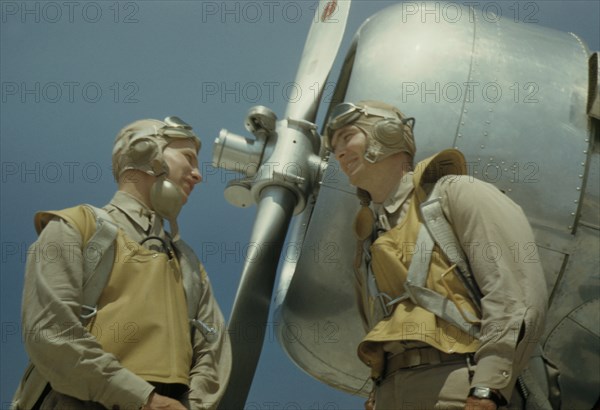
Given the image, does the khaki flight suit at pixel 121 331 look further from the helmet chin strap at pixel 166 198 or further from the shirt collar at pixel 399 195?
the shirt collar at pixel 399 195

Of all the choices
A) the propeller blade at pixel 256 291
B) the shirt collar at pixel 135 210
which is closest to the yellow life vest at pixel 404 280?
the shirt collar at pixel 135 210

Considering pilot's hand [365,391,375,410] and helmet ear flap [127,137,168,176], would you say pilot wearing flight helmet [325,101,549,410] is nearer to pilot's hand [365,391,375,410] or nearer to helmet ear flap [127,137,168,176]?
pilot's hand [365,391,375,410]

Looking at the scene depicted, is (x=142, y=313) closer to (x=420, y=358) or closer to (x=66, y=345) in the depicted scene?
(x=66, y=345)

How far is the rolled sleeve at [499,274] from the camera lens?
4623mm

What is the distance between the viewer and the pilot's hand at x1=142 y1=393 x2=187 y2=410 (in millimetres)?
4617

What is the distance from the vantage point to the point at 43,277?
4.80 metres

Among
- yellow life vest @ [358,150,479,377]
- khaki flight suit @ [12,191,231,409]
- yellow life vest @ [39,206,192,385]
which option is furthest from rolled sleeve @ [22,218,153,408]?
yellow life vest @ [358,150,479,377]

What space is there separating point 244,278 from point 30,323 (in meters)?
2.83

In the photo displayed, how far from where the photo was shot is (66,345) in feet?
15.0

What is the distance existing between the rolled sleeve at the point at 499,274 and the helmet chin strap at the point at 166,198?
1559 millimetres

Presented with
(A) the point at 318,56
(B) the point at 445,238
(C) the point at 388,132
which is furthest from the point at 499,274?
(A) the point at 318,56

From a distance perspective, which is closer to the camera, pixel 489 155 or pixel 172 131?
pixel 172 131

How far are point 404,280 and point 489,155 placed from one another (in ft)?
6.05

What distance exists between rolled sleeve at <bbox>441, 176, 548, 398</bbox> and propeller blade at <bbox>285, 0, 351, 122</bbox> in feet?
10.2
